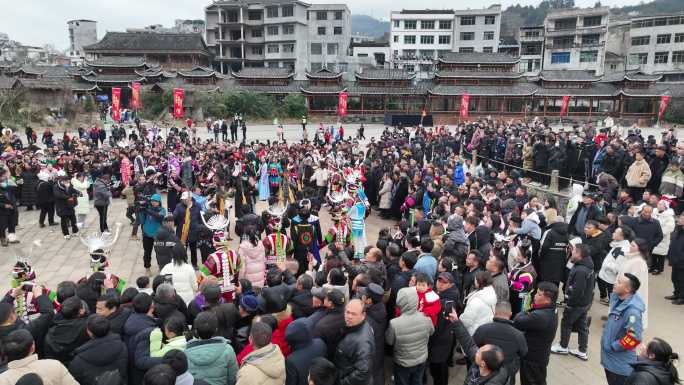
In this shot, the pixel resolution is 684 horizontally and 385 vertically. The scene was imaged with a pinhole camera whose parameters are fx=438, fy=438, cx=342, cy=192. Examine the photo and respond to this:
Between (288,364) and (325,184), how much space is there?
9047 millimetres

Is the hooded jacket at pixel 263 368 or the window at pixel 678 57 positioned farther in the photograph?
the window at pixel 678 57

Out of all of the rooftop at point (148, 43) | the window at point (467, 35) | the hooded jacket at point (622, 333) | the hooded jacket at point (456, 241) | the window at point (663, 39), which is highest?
the window at point (467, 35)

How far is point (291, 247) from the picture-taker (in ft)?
23.1

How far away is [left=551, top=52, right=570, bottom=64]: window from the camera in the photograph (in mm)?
53281

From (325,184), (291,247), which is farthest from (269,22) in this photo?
(291,247)

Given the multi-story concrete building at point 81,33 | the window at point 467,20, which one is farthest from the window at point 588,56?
the multi-story concrete building at point 81,33

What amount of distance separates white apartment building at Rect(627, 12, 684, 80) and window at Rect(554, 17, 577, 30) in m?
7.02

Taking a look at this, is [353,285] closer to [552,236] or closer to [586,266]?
[586,266]

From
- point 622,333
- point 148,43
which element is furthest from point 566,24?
point 622,333

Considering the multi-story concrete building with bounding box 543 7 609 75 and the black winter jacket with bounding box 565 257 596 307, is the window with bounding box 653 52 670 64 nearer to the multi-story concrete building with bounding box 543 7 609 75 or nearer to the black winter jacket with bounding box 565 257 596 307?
the multi-story concrete building with bounding box 543 7 609 75

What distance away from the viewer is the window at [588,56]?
169ft

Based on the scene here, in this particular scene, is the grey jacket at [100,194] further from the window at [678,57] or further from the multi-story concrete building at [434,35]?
the window at [678,57]

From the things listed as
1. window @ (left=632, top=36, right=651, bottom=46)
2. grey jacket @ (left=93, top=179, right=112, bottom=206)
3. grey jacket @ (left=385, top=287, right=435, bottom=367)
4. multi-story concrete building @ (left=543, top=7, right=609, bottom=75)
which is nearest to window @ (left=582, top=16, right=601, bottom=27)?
multi-story concrete building @ (left=543, top=7, right=609, bottom=75)

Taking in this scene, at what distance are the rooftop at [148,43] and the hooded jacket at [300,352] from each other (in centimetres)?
5164
